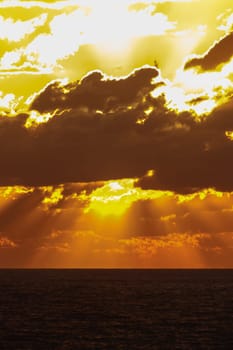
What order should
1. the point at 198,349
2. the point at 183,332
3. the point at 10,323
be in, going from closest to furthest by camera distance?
the point at 198,349, the point at 183,332, the point at 10,323

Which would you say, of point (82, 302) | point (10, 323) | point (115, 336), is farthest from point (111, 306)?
point (115, 336)

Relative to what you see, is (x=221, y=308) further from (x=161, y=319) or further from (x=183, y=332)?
(x=183, y=332)

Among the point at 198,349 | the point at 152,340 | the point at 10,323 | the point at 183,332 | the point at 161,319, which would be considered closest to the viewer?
the point at 198,349

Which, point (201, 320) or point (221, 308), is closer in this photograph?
point (201, 320)

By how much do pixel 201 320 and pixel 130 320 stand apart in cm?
1292

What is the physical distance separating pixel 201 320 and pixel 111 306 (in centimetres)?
4446

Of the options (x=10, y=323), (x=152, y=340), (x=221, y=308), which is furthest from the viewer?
(x=221, y=308)

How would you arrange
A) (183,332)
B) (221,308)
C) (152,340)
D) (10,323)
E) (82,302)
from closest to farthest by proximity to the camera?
1. (152,340)
2. (183,332)
3. (10,323)
4. (221,308)
5. (82,302)

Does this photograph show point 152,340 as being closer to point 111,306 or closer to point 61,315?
point 61,315

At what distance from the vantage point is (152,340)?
113 metres

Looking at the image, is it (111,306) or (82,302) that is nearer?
(111,306)

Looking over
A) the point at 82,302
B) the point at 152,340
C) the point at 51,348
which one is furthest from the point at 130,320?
the point at 82,302

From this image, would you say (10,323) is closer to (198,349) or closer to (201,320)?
(201,320)

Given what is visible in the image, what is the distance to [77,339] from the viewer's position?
11381 centimetres
